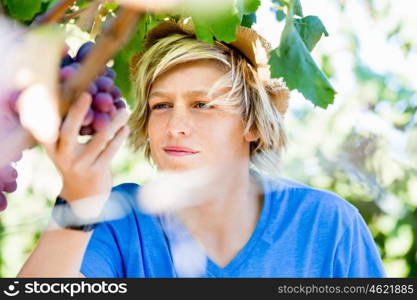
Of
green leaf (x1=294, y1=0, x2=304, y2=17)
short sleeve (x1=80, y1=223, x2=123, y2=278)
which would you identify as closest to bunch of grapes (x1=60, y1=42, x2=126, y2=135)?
green leaf (x1=294, y1=0, x2=304, y2=17)

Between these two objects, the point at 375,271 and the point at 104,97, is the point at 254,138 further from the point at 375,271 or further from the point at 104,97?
the point at 104,97

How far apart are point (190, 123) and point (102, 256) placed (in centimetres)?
37

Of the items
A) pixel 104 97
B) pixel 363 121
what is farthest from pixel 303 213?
pixel 363 121

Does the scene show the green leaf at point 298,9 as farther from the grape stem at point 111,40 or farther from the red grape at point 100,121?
the grape stem at point 111,40

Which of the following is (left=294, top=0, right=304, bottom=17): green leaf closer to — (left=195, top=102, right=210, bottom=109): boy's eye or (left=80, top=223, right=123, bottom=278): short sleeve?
(left=195, top=102, right=210, bottom=109): boy's eye

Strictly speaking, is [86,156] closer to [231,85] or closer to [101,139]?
[101,139]

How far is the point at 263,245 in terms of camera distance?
1.84m

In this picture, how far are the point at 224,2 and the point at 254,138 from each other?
950 mm

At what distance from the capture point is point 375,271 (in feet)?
5.96

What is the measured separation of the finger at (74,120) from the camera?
28.2 inches

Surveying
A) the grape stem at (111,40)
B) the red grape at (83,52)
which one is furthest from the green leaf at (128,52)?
the grape stem at (111,40)

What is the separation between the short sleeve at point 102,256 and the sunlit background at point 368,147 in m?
1.42

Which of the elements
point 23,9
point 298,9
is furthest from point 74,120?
point 298,9

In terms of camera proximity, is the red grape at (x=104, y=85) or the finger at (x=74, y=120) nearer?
the finger at (x=74, y=120)
